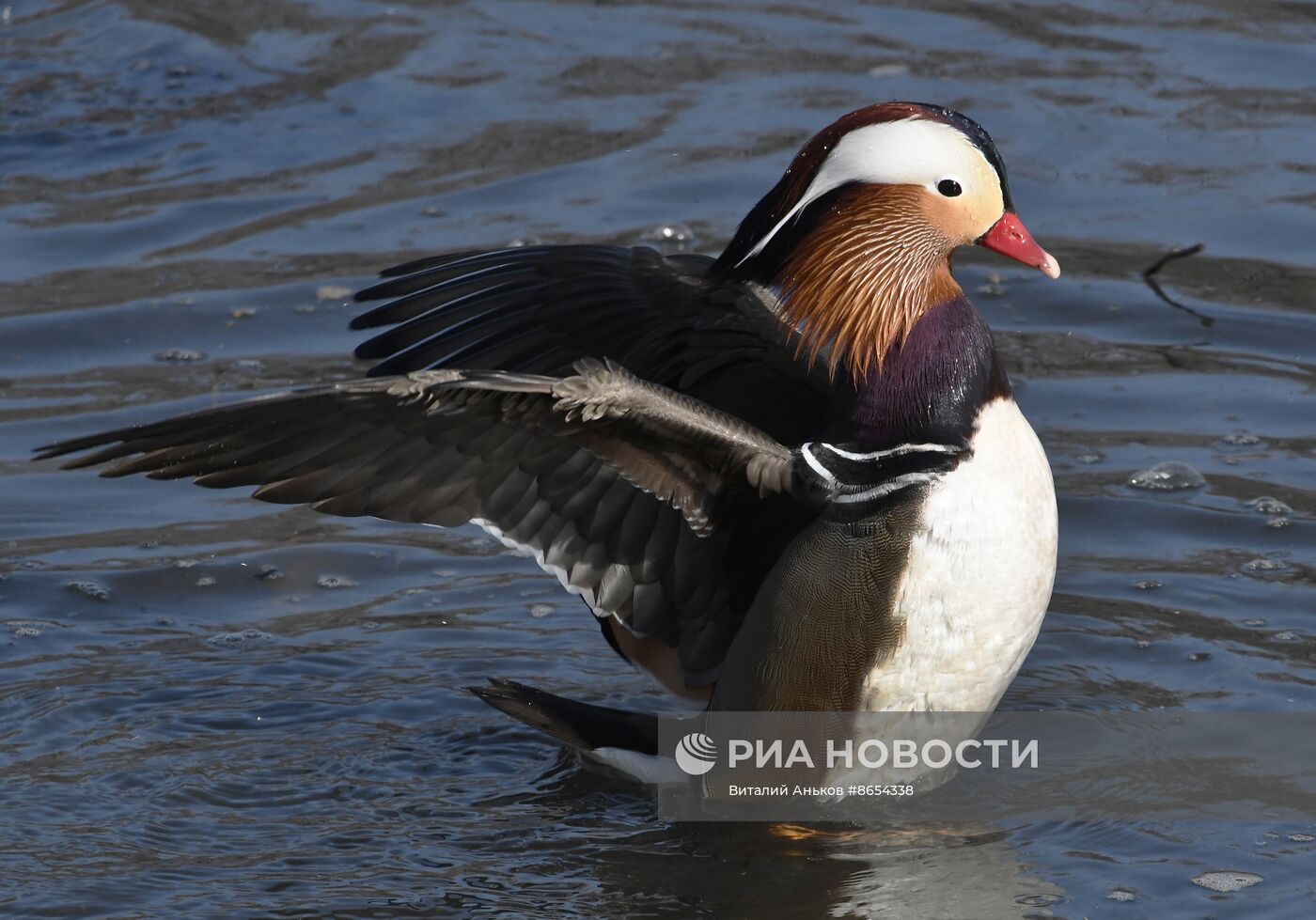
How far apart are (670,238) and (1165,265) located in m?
1.80

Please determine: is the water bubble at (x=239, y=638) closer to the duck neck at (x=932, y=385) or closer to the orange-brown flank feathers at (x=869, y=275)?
the orange-brown flank feathers at (x=869, y=275)

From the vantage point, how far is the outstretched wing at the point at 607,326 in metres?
4.41

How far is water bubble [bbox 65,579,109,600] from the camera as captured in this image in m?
5.49

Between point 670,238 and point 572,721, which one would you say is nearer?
point 572,721

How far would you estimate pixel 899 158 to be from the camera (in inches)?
167

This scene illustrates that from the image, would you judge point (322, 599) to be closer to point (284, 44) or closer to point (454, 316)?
point (454, 316)

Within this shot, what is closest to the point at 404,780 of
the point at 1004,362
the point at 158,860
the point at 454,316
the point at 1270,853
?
the point at 158,860

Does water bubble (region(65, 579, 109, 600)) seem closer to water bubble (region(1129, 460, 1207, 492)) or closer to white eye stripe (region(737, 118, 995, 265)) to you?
white eye stripe (region(737, 118, 995, 265))

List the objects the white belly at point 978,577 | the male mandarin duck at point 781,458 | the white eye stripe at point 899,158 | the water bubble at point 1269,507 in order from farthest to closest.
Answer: the water bubble at point 1269,507, the white eye stripe at point 899,158, the white belly at point 978,577, the male mandarin duck at point 781,458

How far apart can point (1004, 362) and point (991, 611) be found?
252 centimetres

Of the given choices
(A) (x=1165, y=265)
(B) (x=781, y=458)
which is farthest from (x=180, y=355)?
(A) (x=1165, y=265)

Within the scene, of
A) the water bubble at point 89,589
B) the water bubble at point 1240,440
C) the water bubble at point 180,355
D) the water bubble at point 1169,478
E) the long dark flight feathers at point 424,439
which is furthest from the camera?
the water bubble at point 180,355

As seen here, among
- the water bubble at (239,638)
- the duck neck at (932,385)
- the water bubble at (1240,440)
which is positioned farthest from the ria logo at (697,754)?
the water bubble at (1240,440)

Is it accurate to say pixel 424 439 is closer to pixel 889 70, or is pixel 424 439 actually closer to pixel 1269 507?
pixel 1269 507
